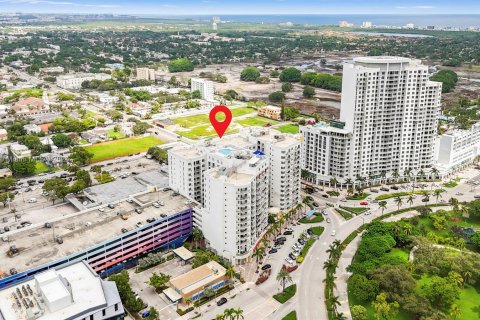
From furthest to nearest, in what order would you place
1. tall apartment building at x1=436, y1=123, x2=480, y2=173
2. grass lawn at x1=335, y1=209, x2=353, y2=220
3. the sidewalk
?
tall apartment building at x1=436, y1=123, x2=480, y2=173
grass lawn at x1=335, y1=209, x2=353, y2=220
the sidewalk

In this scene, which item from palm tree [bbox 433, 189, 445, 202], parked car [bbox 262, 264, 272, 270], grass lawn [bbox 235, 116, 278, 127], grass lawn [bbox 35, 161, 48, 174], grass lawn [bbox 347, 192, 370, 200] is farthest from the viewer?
grass lawn [bbox 235, 116, 278, 127]

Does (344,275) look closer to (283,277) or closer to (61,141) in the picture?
(283,277)

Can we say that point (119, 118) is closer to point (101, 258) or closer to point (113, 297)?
point (101, 258)

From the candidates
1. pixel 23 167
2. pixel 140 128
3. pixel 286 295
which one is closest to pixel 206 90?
pixel 140 128

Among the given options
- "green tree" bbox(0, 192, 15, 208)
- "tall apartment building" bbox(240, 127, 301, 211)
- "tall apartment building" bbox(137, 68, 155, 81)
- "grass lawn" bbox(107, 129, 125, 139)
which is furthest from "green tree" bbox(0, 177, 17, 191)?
"tall apartment building" bbox(137, 68, 155, 81)

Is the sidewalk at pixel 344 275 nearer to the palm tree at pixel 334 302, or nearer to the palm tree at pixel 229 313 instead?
the palm tree at pixel 334 302

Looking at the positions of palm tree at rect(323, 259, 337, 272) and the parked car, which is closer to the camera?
palm tree at rect(323, 259, 337, 272)

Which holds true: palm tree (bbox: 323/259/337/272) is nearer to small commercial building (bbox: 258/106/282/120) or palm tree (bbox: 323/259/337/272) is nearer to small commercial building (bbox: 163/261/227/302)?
small commercial building (bbox: 163/261/227/302)
